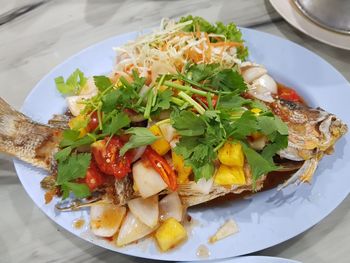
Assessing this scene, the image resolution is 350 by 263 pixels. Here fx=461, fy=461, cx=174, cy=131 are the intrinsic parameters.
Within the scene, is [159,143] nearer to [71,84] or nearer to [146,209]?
[146,209]

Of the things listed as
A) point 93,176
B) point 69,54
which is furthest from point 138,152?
point 69,54

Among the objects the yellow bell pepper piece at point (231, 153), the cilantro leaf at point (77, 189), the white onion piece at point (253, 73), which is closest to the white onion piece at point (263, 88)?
the white onion piece at point (253, 73)

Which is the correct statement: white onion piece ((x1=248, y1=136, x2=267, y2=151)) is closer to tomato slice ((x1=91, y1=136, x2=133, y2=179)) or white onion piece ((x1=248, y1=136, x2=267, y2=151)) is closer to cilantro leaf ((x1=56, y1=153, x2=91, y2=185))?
tomato slice ((x1=91, y1=136, x2=133, y2=179))

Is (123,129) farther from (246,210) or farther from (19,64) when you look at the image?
(19,64)

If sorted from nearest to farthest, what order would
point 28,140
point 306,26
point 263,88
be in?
point 28,140 < point 263,88 < point 306,26

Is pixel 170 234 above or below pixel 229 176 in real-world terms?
below

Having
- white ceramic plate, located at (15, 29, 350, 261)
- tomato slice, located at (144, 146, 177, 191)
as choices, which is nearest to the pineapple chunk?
white ceramic plate, located at (15, 29, 350, 261)
